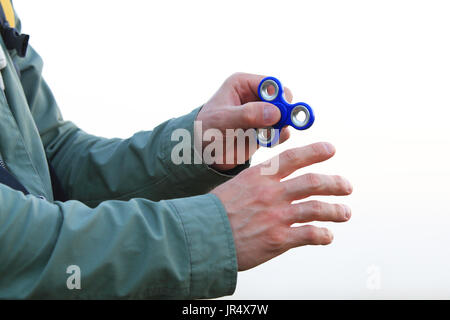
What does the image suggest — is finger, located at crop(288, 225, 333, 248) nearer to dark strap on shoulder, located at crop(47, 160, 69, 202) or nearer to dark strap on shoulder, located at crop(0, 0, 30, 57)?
dark strap on shoulder, located at crop(47, 160, 69, 202)

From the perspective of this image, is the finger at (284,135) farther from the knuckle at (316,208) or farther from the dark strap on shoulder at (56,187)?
the dark strap on shoulder at (56,187)

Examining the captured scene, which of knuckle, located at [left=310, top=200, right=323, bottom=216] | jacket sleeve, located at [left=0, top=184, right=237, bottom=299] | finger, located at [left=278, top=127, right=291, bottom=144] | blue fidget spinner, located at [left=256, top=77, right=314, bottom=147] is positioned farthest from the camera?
finger, located at [left=278, top=127, right=291, bottom=144]

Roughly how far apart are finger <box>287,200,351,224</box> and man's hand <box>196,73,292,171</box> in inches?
12.0

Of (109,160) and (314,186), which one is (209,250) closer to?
(314,186)

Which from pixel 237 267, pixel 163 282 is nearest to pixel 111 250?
pixel 163 282

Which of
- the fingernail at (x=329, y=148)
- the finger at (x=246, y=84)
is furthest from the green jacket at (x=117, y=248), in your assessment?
the finger at (x=246, y=84)

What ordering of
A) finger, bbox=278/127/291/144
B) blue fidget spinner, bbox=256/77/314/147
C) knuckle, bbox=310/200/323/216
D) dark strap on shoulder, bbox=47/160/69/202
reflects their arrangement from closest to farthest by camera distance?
1. knuckle, bbox=310/200/323/216
2. blue fidget spinner, bbox=256/77/314/147
3. finger, bbox=278/127/291/144
4. dark strap on shoulder, bbox=47/160/69/202

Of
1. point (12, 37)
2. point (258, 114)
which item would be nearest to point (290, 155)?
point (258, 114)

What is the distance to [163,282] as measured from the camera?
0.99m

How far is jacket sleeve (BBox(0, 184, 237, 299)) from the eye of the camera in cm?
95

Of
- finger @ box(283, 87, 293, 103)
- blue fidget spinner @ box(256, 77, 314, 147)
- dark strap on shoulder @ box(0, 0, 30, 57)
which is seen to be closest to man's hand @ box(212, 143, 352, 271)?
blue fidget spinner @ box(256, 77, 314, 147)

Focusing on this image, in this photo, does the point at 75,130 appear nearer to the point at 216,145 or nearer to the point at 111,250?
the point at 216,145
